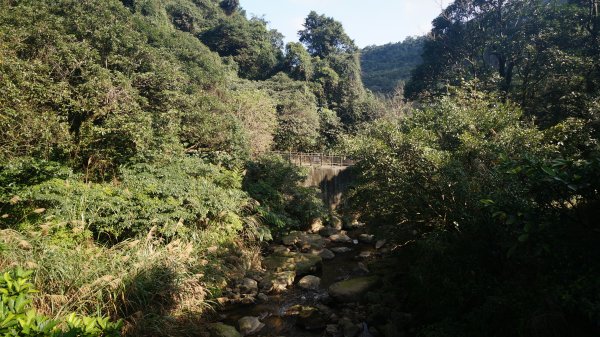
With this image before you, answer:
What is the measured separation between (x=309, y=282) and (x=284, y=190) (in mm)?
5794

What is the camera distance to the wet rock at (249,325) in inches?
264

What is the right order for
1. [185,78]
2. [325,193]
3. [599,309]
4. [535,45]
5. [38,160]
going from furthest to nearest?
1. [325,193]
2. [535,45]
3. [185,78]
4. [38,160]
5. [599,309]

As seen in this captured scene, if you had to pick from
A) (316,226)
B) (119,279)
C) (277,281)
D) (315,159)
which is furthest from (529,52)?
(119,279)

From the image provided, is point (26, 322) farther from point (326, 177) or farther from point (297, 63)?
point (297, 63)

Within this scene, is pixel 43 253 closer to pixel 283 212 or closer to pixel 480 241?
pixel 480 241

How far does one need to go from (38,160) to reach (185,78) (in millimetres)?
8706

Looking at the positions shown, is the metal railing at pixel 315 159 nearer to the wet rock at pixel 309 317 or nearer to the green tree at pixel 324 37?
the wet rock at pixel 309 317

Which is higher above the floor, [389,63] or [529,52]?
[389,63]

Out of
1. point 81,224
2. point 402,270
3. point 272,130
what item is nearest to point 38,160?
→ point 81,224

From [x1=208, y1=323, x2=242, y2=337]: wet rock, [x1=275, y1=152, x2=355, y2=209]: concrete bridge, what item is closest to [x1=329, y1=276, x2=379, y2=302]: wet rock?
[x1=208, y1=323, x2=242, y2=337]: wet rock

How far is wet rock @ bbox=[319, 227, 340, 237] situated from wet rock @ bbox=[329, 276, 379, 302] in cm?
630

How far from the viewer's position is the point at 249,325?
682 centimetres

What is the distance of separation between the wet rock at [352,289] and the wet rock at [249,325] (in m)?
1.97

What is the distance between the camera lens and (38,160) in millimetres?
7934
